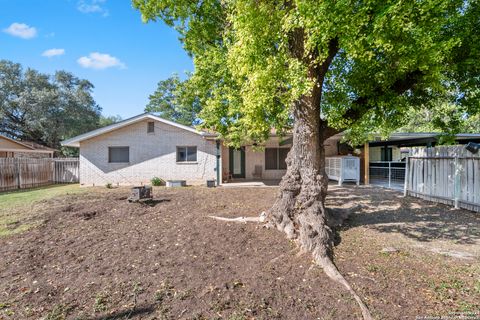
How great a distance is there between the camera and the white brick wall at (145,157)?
1439cm

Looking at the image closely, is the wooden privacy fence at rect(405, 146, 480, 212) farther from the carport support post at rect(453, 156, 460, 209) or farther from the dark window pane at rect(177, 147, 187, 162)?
the dark window pane at rect(177, 147, 187, 162)

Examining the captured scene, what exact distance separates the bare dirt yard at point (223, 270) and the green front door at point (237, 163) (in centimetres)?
994

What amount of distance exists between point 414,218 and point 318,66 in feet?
16.0

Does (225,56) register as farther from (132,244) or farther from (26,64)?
(26,64)

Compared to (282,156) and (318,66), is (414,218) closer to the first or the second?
(318,66)

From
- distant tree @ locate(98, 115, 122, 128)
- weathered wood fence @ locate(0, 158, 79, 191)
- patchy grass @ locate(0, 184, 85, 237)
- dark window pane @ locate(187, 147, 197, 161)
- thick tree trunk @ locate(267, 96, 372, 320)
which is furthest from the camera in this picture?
distant tree @ locate(98, 115, 122, 128)

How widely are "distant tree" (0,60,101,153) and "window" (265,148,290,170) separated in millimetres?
23966

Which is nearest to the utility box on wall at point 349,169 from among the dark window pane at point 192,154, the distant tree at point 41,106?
the dark window pane at point 192,154

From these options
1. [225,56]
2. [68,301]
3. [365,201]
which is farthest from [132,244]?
[365,201]

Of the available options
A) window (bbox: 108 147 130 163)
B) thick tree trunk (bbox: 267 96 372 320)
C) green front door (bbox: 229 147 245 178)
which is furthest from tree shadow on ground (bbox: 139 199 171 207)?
green front door (bbox: 229 147 245 178)

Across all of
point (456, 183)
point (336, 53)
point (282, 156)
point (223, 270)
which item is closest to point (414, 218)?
point (456, 183)

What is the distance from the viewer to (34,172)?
591 inches

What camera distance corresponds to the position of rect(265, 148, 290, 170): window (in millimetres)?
16516

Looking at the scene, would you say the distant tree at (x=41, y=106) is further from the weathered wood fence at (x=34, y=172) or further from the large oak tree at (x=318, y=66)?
the large oak tree at (x=318, y=66)
